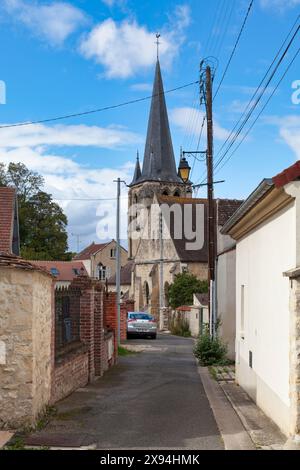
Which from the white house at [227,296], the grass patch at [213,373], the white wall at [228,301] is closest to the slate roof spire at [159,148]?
the white house at [227,296]

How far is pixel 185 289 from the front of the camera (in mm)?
52406

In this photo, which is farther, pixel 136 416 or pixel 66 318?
pixel 66 318

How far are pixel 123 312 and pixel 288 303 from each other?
25.6 metres

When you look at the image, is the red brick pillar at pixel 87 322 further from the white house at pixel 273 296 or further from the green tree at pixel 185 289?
the green tree at pixel 185 289

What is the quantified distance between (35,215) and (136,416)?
55.7 m

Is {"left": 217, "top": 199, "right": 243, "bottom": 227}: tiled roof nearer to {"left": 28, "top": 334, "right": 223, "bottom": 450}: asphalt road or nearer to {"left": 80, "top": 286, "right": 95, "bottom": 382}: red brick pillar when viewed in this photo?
{"left": 28, "top": 334, "right": 223, "bottom": 450}: asphalt road

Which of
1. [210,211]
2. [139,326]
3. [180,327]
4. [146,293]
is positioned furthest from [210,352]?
[146,293]

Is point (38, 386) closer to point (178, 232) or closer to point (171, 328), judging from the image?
point (171, 328)

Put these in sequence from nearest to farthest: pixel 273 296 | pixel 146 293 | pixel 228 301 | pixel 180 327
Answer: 1. pixel 273 296
2. pixel 228 301
3. pixel 180 327
4. pixel 146 293

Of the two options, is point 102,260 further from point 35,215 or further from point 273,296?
point 273,296

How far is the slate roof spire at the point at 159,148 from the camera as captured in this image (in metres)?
76.7

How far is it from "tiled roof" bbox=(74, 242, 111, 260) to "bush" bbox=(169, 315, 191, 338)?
134ft

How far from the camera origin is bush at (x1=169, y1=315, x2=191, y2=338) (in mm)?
45144
